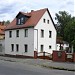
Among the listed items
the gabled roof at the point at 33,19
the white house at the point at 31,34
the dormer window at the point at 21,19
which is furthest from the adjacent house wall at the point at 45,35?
the dormer window at the point at 21,19

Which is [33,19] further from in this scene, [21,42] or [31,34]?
[21,42]

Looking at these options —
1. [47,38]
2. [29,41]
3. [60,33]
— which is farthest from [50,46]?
[60,33]

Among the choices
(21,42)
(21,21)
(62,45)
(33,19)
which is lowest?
(62,45)

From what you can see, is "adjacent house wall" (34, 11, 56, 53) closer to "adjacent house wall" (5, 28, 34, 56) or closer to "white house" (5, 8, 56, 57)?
"white house" (5, 8, 56, 57)

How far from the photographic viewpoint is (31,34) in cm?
4484

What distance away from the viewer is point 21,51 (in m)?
47.3

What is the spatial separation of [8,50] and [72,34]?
13309 mm

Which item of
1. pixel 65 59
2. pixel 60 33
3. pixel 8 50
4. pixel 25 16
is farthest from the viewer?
pixel 60 33

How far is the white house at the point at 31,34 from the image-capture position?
44.8m

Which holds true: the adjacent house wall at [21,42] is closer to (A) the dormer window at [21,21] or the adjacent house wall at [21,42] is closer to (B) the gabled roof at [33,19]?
(B) the gabled roof at [33,19]

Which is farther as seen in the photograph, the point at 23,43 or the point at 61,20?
the point at 61,20

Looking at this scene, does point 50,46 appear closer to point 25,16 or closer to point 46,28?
point 46,28

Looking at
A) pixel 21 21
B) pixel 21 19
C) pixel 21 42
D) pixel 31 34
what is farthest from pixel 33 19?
pixel 21 42

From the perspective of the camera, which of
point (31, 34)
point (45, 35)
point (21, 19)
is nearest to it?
point (31, 34)
